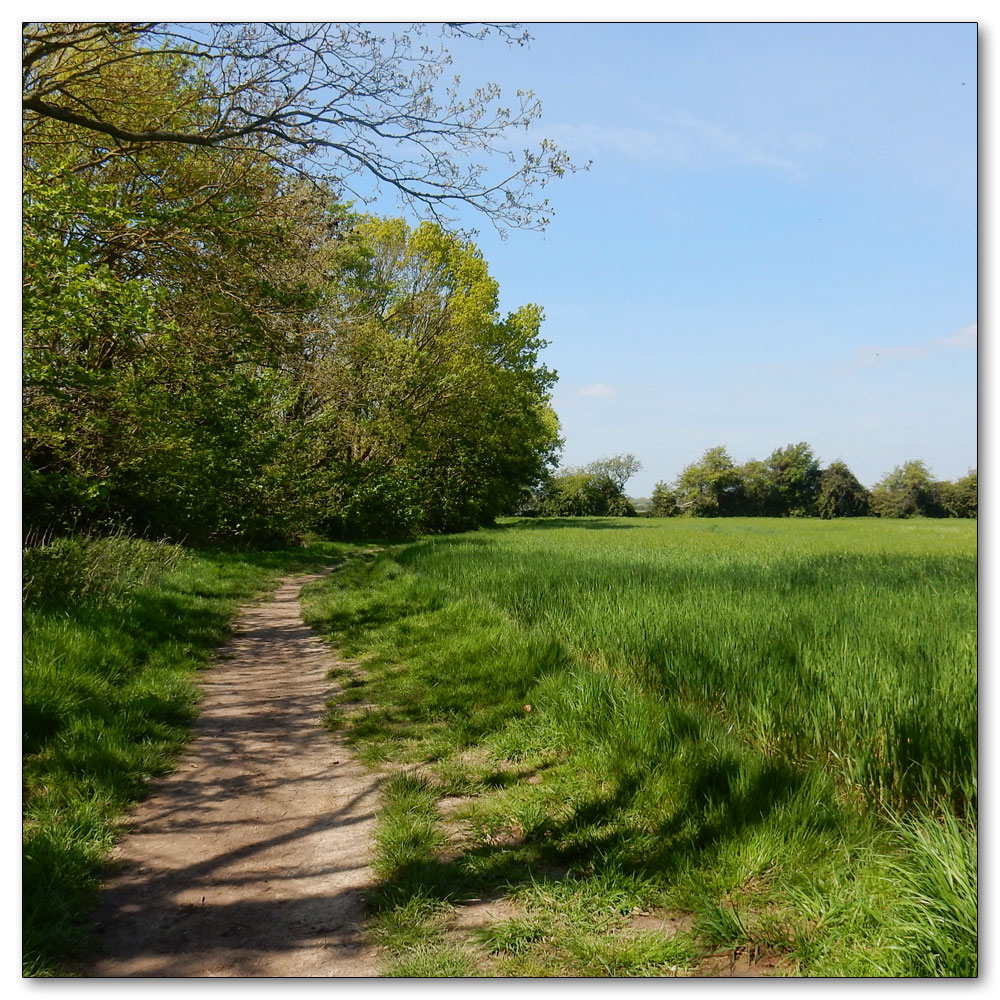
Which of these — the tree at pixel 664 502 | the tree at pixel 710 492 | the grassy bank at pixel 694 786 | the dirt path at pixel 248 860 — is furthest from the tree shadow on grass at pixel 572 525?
the dirt path at pixel 248 860

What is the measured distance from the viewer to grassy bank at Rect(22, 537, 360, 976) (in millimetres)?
3199

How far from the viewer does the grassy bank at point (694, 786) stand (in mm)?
2570

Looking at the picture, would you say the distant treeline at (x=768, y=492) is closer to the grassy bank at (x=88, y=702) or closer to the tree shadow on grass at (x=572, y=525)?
the tree shadow on grass at (x=572, y=525)

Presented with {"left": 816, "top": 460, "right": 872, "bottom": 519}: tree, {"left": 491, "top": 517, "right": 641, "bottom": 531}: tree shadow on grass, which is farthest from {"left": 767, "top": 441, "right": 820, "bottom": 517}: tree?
{"left": 491, "top": 517, "right": 641, "bottom": 531}: tree shadow on grass

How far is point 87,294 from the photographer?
280 inches

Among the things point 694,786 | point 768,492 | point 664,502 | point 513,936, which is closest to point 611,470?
point 664,502

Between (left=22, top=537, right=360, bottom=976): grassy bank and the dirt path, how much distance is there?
18cm

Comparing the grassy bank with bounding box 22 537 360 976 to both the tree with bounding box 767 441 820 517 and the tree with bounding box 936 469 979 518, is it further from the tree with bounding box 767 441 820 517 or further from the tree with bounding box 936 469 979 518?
the tree with bounding box 767 441 820 517

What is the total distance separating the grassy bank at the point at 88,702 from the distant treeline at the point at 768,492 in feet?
17.1

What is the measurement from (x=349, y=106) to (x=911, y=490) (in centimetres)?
550

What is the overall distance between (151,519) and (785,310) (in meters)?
13.5

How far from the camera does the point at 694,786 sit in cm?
349

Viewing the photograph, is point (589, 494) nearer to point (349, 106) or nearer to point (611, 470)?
point (611, 470)

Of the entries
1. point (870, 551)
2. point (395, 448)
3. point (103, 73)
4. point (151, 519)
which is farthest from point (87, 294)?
point (395, 448)
